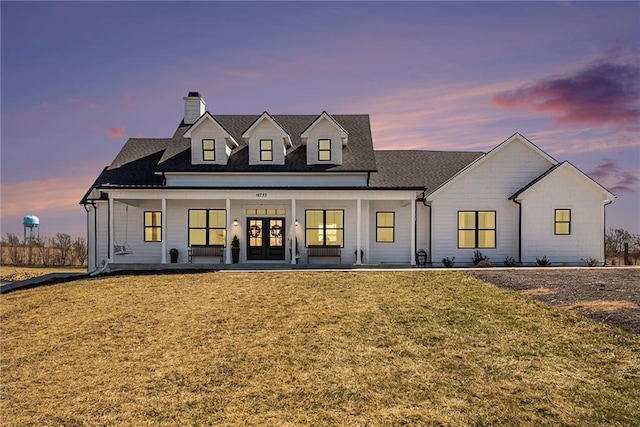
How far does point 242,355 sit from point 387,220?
15.0 metres

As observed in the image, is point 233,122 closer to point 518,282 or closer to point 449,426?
point 518,282

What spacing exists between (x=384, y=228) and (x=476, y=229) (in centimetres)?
460

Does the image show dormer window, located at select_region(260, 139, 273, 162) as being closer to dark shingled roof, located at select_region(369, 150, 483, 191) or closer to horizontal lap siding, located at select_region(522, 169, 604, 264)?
dark shingled roof, located at select_region(369, 150, 483, 191)

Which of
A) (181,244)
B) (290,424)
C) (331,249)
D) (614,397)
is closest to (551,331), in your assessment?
(614,397)

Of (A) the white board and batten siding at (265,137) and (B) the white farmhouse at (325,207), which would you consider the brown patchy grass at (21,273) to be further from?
(A) the white board and batten siding at (265,137)

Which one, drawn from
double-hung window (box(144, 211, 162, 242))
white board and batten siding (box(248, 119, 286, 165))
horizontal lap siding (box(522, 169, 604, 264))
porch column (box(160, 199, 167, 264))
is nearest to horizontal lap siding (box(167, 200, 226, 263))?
double-hung window (box(144, 211, 162, 242))

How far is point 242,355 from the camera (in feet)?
32.4

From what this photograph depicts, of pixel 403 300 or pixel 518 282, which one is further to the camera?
pixel 518 282

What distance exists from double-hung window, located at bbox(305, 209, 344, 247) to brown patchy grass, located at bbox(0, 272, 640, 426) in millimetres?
8280

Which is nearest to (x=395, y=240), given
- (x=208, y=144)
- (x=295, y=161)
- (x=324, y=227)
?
(x=324, y=227)

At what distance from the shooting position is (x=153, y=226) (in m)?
24.0

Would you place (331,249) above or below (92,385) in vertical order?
above

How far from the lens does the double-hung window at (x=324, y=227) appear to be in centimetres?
2339

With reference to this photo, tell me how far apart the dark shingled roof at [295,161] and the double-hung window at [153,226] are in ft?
5.68
